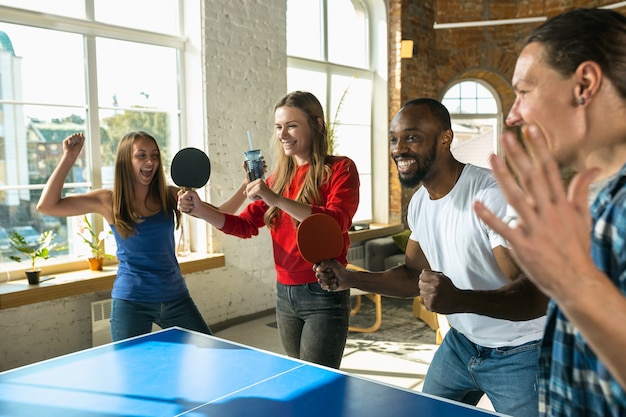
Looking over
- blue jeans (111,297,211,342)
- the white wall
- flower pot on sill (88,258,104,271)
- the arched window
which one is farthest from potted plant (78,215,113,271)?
the arched window

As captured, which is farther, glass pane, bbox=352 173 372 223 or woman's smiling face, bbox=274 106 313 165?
glass pane, bbox=352 173 372 223

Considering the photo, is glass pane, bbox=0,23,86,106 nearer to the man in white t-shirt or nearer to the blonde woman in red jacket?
the blonde woman in red jacket

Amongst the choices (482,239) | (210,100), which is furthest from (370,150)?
(482,239)

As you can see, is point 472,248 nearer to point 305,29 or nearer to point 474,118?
point 305,29

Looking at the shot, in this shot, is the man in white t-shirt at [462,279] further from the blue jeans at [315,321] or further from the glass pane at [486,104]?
the glass pane at [486,104]

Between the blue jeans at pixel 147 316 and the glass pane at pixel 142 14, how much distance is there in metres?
2.78

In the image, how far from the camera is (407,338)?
5.06 metres

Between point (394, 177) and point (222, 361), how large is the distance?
6049mm

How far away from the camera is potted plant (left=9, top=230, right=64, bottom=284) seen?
4.03 metres

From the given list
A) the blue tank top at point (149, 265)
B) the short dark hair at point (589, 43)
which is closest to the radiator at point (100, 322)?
the blue tank top at point (149, 265)

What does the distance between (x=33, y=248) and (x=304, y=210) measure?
2.68 meters

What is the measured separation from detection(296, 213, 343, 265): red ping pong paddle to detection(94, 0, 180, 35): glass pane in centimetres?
353

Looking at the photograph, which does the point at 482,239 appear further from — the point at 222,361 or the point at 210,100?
the point at 210,100

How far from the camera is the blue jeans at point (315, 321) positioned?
7.59ft
